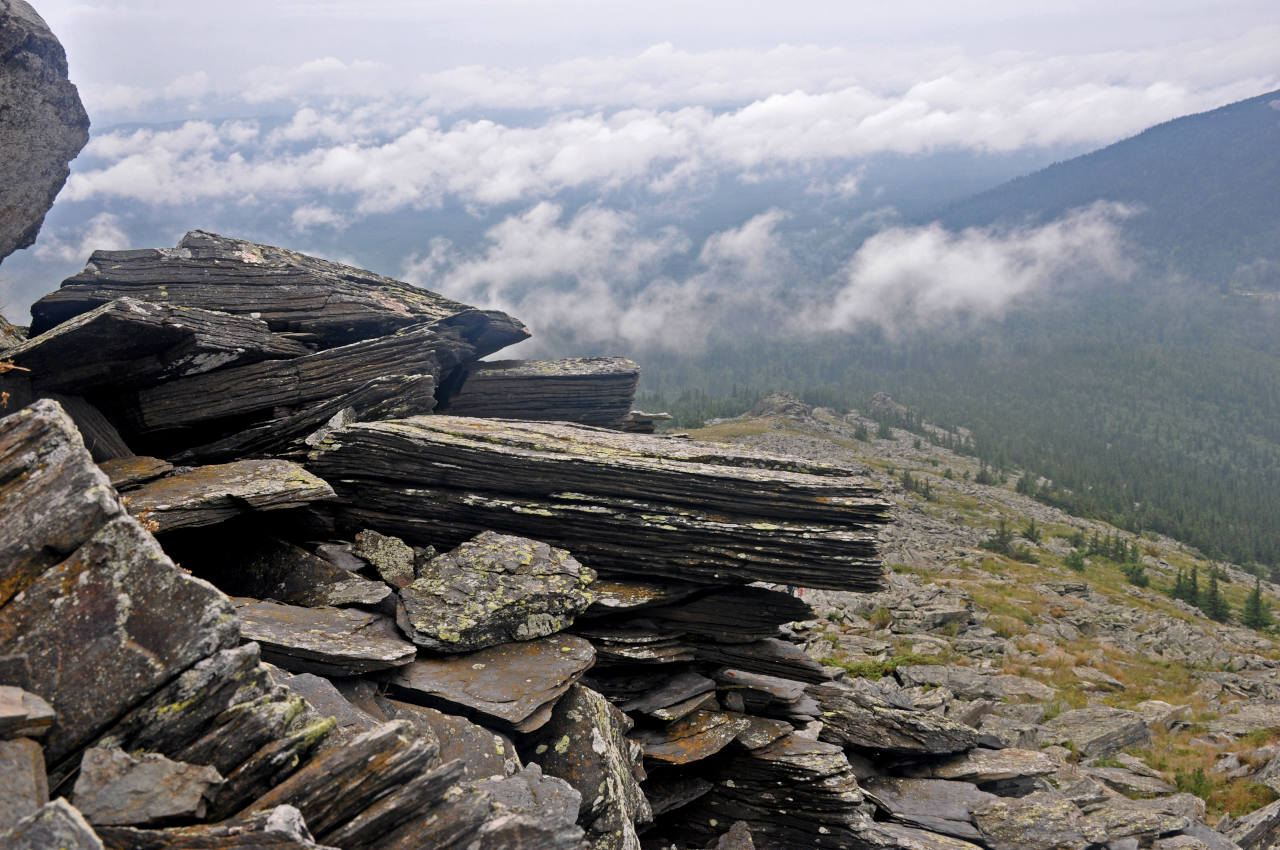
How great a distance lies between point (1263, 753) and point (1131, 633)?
6365 cm

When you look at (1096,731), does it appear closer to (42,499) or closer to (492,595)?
(492,595)

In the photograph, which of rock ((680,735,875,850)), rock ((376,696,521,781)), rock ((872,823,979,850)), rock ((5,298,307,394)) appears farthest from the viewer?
rock ((680,735,875,850))

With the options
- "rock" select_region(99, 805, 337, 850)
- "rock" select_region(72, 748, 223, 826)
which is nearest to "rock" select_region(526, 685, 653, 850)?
"rock" select_region(99, 805, 337, 850)

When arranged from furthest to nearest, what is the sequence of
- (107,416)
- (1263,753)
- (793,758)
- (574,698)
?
(1263,753) → (793,758) → (107,416) → (574,698)

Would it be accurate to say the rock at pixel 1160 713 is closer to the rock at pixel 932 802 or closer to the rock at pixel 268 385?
the rock at pixel 932 802

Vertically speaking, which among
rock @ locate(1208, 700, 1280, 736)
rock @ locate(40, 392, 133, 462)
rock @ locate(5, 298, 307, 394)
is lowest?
rock @ locate(1208, 700, 1280, 736)

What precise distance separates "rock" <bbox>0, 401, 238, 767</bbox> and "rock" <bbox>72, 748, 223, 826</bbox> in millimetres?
1033

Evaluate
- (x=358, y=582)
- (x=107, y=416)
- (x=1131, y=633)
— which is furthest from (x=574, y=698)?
(x=1131, y=633)

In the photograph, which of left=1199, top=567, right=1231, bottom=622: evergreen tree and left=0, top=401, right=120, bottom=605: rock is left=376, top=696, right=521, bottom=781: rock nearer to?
left=0, top=401, right=120, bottom=605: rock

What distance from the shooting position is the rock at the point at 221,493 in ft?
65.0

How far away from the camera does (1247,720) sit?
62.7 meters

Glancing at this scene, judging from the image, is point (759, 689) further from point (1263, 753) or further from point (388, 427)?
point (1263, 753)

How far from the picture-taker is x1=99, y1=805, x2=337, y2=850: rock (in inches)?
407

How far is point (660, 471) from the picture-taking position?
26.2 metres
